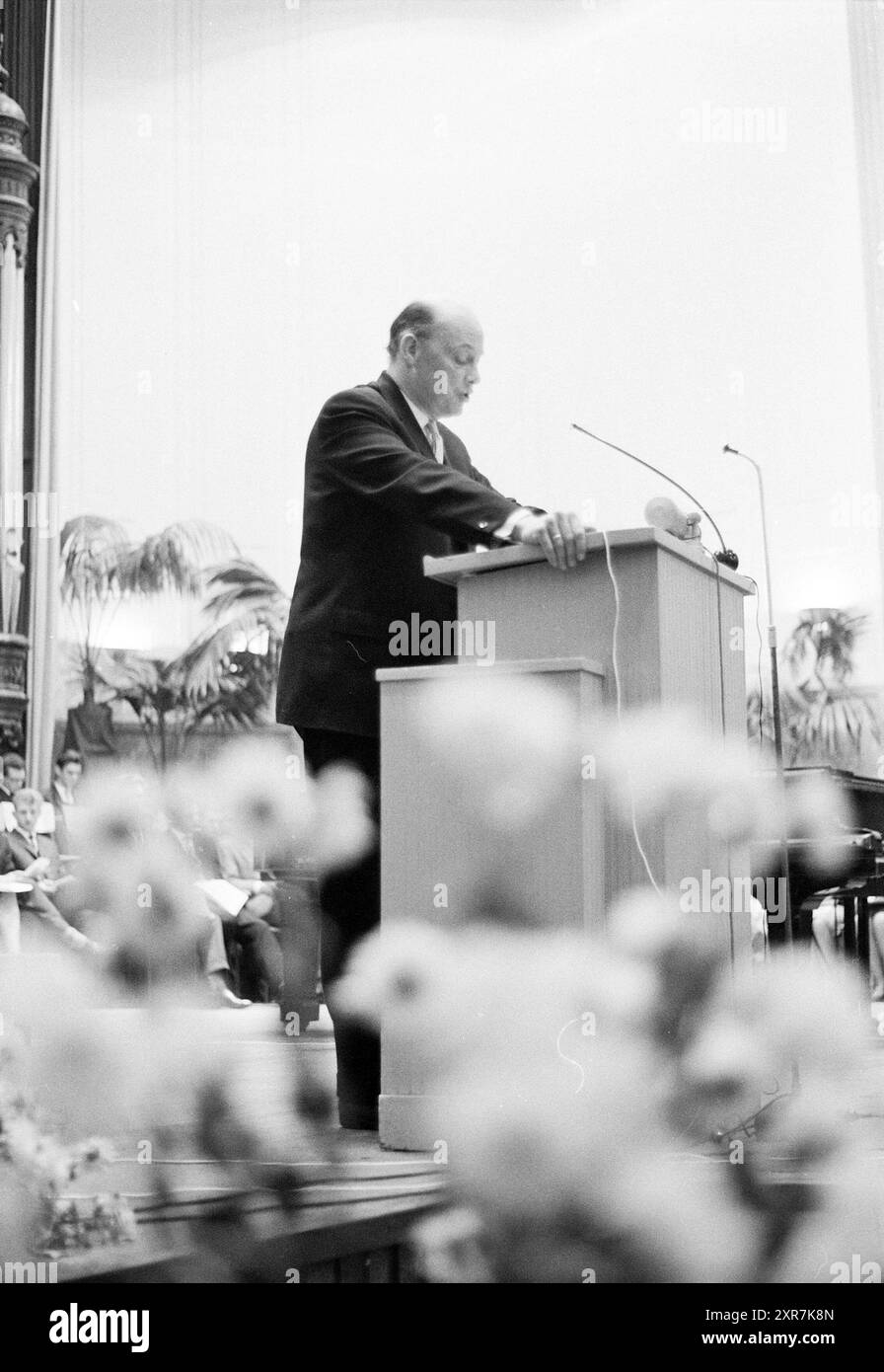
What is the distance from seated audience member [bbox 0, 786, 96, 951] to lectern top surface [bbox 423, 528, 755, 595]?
0.97 metres

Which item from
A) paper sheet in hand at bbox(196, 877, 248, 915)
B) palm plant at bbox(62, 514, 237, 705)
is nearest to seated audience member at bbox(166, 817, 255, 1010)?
paper sheet in hand at bbox(196, 877, 248, 915)

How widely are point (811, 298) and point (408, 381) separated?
3432 millimetres

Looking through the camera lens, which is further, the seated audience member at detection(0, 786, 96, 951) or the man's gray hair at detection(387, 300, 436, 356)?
the seated audience member at detection(0, 786, 96, 951)

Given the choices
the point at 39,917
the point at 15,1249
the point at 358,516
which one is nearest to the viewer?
the point at 15,1249

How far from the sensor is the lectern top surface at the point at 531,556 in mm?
1775

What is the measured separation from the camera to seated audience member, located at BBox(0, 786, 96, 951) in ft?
9.68

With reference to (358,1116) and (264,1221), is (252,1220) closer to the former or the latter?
(264,1221)

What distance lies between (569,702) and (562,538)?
8.0 inches

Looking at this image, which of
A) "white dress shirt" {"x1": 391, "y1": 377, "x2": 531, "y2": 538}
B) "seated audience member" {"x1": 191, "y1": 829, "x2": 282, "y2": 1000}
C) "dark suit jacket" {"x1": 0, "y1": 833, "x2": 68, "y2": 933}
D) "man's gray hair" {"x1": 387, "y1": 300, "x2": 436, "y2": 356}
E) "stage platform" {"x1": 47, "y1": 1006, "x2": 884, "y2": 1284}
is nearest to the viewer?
"stage platform" {"x1": 47, "y1": 1006, "x2": 884, "y2": 1284}

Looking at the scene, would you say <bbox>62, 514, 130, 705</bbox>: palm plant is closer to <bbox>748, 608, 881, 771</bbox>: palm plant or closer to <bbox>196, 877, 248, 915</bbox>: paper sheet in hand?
<bbox>196, 877, 248, 915</bbox>: paper sheet in hand

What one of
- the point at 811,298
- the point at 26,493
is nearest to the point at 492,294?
the point at 811,298

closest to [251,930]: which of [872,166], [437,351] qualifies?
[437,351]

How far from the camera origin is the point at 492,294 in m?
5.01

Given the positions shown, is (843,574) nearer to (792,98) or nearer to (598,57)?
(792,98)
